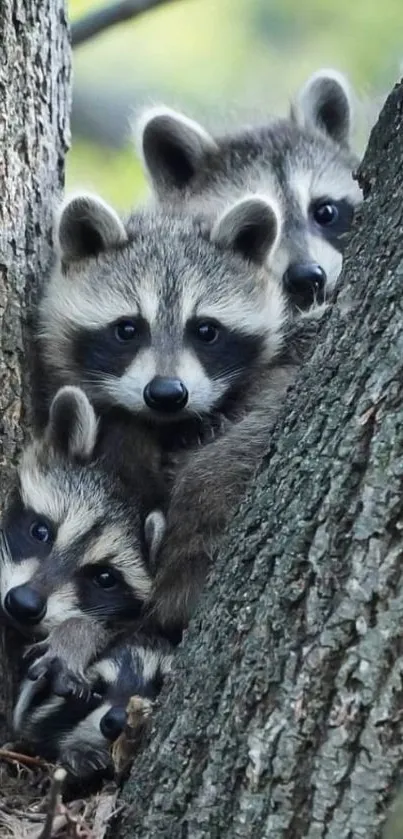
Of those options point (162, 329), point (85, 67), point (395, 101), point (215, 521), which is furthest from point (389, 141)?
point (85, 67)

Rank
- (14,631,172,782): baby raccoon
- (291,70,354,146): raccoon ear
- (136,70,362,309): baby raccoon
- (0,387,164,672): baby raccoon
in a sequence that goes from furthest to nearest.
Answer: (291,70,354,146): raccoon ear → (136,70,362,309): baby raccoon → (0,387,164,672): baby raccoon → (14,631,172,782): baby raccoon

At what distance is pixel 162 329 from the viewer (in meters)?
4.40

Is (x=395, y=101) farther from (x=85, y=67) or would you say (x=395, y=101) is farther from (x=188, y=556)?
(x=85, y=67)

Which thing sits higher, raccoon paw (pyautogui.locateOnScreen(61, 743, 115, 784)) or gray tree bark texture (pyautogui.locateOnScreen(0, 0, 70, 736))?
gray tree bark texture (pyautogui.locateOnScreen(0, 0, 70, 736))

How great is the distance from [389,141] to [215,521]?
4.32 feet

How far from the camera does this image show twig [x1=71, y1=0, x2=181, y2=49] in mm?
5645

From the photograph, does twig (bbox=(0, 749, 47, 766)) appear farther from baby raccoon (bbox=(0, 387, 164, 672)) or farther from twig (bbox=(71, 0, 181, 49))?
twig (bbox=(71, 0, 181, 49))

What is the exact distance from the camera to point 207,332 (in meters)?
4.50

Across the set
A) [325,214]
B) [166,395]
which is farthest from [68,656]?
[325,214]

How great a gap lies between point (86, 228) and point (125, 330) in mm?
388

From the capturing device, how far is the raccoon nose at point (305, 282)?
4.64 m

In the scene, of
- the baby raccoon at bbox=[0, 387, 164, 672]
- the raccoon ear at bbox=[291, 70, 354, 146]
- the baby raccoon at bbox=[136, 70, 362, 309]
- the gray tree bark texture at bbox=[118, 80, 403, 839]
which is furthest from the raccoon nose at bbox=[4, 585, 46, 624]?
the raccoon ear at bbox=[291, 70, 354, 146]

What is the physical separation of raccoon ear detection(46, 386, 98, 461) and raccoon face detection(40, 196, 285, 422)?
171mm

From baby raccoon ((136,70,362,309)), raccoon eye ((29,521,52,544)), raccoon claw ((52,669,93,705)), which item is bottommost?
raccoon claw ((52,669,93,705))
